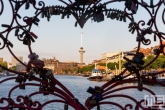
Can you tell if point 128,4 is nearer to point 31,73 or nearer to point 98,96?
point 98,96

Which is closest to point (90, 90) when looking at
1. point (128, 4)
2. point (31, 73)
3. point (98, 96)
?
point (98, 96)

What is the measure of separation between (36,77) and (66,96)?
347 mm

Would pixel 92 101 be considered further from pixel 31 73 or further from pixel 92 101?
pixel 31 73

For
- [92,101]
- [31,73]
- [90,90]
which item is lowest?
[92,101]

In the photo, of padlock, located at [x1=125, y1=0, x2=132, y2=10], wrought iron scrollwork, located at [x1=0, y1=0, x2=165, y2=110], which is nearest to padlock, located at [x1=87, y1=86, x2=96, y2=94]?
wrought iron scrollwork, located at [x1=0, y1=0, x2=165, y2=110]

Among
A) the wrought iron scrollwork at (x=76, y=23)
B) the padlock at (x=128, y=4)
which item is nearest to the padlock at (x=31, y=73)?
the wrought iron scrollwork at (x=76, y=23)

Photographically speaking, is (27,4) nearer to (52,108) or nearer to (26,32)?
(26,32)

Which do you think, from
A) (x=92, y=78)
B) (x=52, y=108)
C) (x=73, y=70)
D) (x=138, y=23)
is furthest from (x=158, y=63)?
(x=73, y=70)

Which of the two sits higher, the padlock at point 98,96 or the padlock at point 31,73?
the padlock at point 31,73

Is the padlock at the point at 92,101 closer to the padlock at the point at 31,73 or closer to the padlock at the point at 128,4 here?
the padlock at the point at 31,73

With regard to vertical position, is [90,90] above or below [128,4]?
below

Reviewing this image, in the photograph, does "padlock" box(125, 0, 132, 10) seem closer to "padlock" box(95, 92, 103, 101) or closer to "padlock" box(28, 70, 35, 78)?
"padlock" box(95, 92, 103, 101)

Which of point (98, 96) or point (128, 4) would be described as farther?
point (128, 4)

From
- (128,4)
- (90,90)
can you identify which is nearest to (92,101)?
(90,90)
